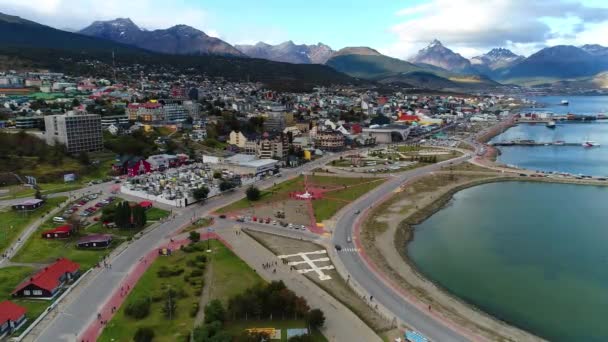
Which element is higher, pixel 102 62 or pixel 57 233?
pixel 102 62

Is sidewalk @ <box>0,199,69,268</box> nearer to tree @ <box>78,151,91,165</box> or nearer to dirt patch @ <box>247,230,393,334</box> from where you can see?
dirt patch @ <box>247,230,393,334</box>

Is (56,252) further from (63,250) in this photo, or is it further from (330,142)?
(330,142)

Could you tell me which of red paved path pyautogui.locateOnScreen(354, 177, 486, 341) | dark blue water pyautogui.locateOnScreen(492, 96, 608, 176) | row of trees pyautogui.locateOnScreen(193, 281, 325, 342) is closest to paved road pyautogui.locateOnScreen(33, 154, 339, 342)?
row of trees pyautogui.locateOnScreen(193, 281, 325, 342)

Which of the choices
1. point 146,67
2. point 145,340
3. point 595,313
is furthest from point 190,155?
point 146,67

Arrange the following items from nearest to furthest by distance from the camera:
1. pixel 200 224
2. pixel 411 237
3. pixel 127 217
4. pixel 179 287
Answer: pixel 179 287, pixel 127 217, pixel 200 224, pixel 411 237

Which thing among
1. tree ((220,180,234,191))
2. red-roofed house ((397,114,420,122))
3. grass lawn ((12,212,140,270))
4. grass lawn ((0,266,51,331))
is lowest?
grass lawn ((12,212,140,270))

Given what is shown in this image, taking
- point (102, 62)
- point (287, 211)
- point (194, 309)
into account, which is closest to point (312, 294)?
point (194, 309)

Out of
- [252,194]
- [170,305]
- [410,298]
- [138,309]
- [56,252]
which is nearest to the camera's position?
[138,309]

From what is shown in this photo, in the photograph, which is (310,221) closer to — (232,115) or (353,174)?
(353,174)
